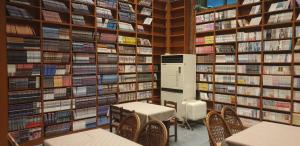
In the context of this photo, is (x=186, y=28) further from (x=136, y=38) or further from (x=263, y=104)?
(x=263, y=104)

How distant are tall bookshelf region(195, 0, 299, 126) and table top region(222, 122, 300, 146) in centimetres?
198

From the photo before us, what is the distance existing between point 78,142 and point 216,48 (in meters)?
3.96

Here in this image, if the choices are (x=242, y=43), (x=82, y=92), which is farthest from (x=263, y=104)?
(x=82, y=92)

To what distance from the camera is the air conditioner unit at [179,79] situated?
5.00 metres

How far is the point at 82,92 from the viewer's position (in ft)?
14.6

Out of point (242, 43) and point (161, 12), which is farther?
point (161, 12)

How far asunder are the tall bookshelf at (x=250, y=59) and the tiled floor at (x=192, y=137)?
886mm

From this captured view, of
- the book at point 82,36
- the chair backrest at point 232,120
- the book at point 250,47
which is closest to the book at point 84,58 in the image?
the book at point 82,36

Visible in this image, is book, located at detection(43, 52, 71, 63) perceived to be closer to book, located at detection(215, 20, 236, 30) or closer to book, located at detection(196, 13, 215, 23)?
book, located at detection(196, 13, 215, 23)

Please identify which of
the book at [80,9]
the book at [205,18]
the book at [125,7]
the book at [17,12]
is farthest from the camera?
the book at [205,18]

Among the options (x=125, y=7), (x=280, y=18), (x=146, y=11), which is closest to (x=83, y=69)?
(x=125, y=7)

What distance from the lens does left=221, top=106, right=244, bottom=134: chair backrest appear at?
2.72 m

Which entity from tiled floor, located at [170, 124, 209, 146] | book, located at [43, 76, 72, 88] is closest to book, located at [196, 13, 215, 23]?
tiled floor, located at [170, 124, 209, 146]

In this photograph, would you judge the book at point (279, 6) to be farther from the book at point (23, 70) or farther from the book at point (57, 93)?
the book at point (23, 70)
